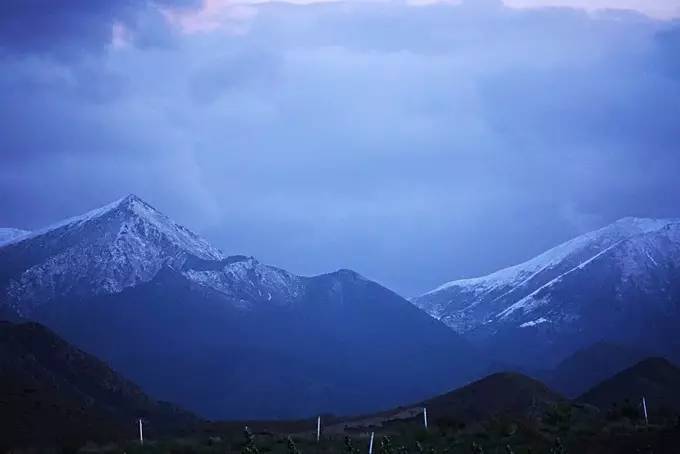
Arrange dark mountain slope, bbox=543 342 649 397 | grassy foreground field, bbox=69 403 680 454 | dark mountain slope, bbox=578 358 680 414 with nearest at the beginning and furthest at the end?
grassy foreground field, bbox=69 403 680 454
dark mountain slope, bbox=578 358 680 414
dark mountain slope, bbox=543 342 649 397

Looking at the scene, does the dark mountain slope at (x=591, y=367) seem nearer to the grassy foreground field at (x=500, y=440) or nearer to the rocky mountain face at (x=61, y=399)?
the rocky mountain face at (x=61, y=399)

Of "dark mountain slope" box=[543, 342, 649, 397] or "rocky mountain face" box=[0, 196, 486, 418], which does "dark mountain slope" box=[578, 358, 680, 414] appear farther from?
"rocky mountain face" box=[0, 196, 486, 418]

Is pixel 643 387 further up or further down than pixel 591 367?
further down

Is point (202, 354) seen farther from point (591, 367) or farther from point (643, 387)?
point (643, 387)

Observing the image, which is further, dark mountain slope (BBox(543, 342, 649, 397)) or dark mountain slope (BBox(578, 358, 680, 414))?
dark mountain slope (BBox(543, 342, 649, 397))

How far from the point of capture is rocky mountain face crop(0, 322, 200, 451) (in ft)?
208

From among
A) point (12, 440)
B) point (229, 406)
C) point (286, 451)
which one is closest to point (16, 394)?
point (12, 440)

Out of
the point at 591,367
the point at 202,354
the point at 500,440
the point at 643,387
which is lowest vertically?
the point at 500,440

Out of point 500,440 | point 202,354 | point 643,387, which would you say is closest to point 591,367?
point 202,354

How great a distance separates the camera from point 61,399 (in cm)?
7812

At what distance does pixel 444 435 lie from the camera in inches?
1725

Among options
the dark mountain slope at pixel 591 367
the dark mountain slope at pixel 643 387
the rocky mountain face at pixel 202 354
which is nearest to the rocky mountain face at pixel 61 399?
the dark mountain slope at pixel 643 387

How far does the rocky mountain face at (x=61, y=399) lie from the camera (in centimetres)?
6350

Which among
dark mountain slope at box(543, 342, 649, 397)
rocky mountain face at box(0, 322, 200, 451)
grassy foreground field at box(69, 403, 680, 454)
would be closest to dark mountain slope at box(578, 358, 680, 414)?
grassy foreground field at box(69, 403, 680, 454)
